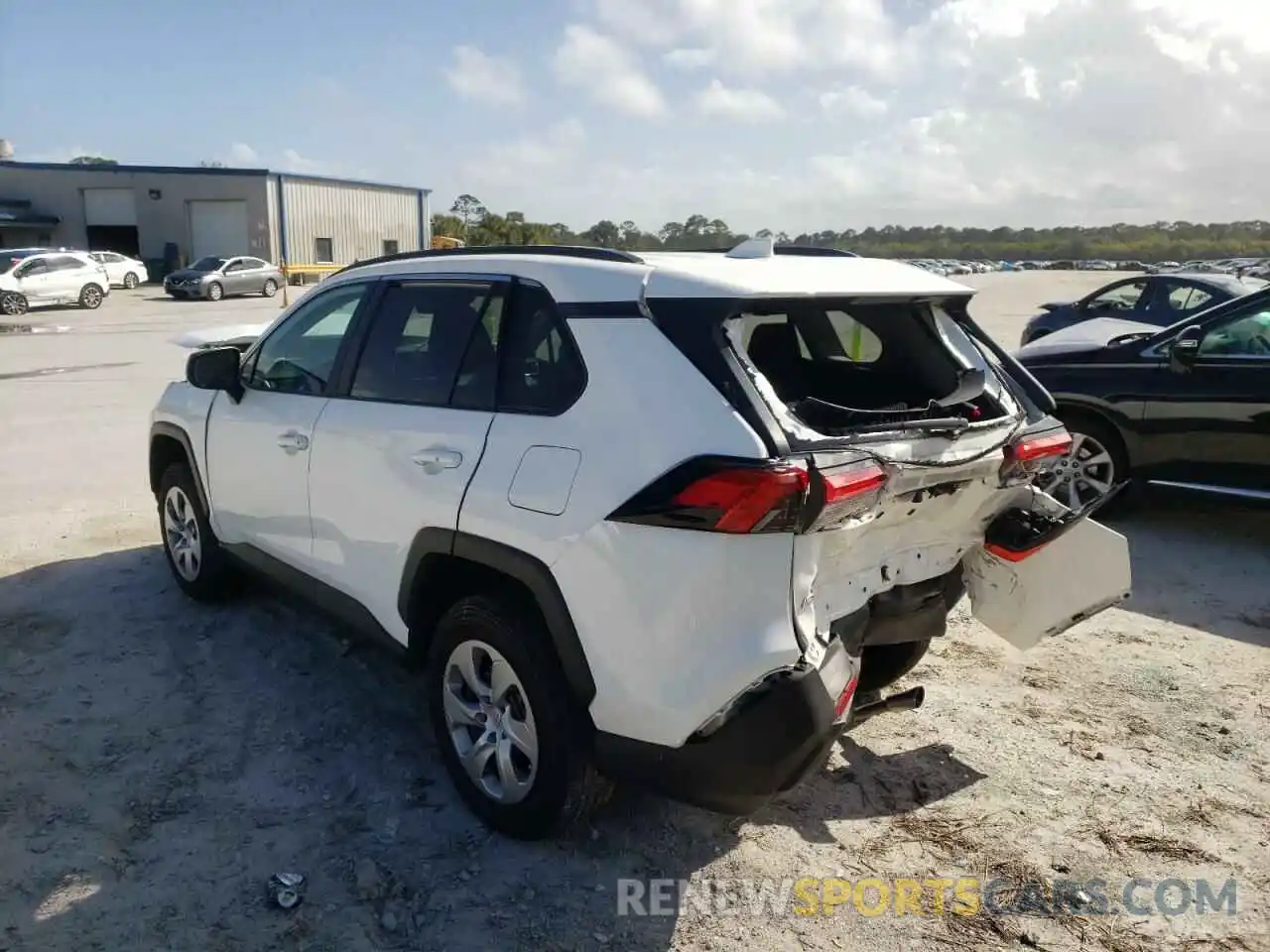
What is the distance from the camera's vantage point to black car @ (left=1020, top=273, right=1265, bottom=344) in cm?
1238

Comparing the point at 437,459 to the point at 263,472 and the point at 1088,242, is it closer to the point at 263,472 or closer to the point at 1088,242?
the point at 263,472

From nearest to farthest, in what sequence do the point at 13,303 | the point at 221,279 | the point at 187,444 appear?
the point at 187,444 < the point at 13,303 < the point at 221,279

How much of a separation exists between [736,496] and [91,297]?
30.8 metres

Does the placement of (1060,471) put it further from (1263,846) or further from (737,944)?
(737,944)

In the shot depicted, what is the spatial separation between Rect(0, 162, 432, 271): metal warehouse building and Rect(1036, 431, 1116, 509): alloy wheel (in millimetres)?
41917

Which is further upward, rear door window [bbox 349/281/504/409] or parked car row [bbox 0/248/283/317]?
rear door window [bbox 349/281/504/409]

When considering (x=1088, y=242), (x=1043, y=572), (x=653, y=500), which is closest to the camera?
(x=653, y=500)

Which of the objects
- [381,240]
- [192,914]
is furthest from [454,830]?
[381,240]

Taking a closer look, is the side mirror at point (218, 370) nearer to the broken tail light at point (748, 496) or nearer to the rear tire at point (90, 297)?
the broken tail light at point (748, 496)

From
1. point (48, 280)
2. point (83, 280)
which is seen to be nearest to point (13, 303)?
point (48, 280)

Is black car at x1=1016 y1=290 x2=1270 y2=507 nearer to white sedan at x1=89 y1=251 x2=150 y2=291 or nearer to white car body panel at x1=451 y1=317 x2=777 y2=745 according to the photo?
white car body panel at x1=451 y1=317 x2=777 y2=745

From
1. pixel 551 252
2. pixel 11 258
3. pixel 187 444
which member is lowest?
pixel 187 444

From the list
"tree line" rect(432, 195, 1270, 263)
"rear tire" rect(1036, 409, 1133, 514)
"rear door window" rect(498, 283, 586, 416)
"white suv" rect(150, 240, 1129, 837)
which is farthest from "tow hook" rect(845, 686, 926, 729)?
"tree line" rect(432, 195, 1270, 263)

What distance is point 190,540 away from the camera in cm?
521
